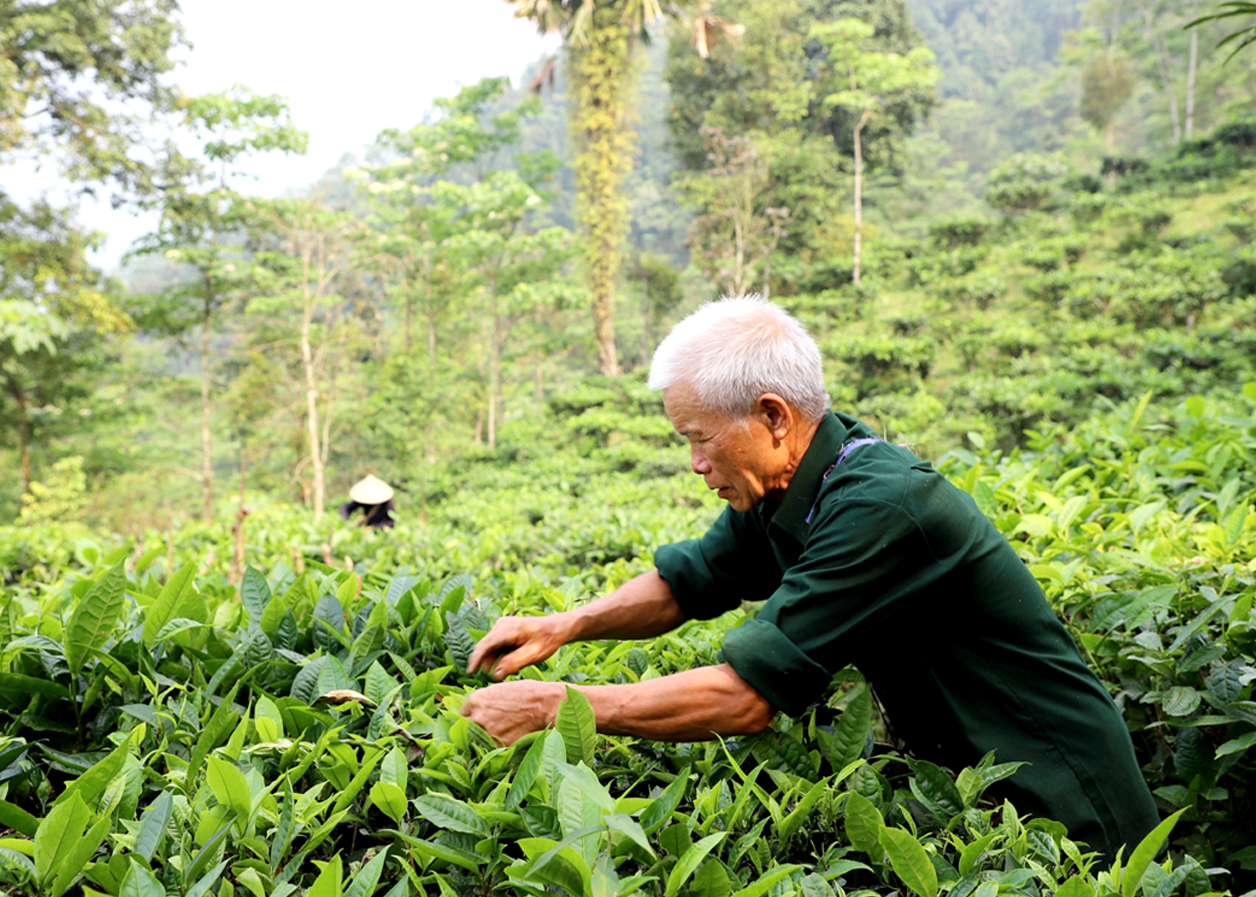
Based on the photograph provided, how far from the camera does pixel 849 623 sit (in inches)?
48.5

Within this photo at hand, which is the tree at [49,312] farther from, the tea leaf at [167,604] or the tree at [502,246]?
the tea leaf at [167,604]

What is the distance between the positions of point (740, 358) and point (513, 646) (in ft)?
2.12

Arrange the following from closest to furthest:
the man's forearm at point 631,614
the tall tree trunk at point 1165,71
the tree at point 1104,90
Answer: the man's forearm at point 631,614 → the tall tree trunk at point 1165,71 → the tree at point 1104,90

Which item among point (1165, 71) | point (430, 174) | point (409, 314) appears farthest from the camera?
point (1165, 71)

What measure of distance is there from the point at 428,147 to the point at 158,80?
4801mm

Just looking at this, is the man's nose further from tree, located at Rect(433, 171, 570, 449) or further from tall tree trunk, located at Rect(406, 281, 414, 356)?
tall tree trunk, located at Rect(406, 281, 414, 356)

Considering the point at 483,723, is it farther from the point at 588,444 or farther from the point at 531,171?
the point at 531,171

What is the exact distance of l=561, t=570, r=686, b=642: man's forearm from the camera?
1.58 m

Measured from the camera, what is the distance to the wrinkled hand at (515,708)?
1.17 meters

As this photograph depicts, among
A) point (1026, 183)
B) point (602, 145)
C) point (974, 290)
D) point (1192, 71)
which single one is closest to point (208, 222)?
point (602, 145)

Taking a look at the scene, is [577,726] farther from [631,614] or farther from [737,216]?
[737,216]

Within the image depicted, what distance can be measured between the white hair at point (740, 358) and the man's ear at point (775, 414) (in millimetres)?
13

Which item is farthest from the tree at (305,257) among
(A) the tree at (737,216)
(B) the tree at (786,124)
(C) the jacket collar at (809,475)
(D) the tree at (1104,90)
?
(D) the tree at (1104,90)

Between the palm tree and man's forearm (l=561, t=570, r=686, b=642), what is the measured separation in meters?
14.1
